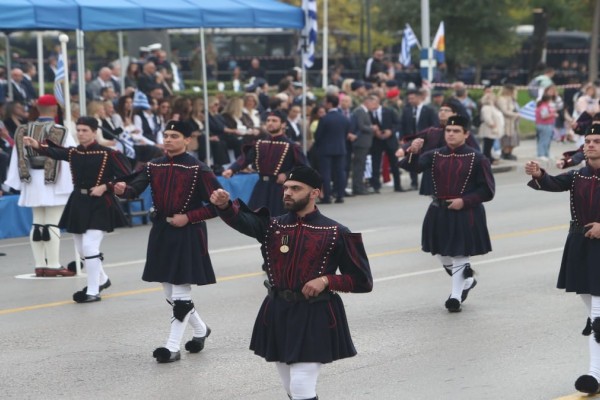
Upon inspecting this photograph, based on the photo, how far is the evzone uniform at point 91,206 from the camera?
1272cm

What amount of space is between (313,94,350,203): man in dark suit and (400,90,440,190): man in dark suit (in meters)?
2.10

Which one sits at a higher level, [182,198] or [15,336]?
[182,198]

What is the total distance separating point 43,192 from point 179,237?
480cm

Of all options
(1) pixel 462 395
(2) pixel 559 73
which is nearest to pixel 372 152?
(1) pixel 462 395

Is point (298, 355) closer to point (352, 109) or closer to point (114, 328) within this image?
point (114, 328)

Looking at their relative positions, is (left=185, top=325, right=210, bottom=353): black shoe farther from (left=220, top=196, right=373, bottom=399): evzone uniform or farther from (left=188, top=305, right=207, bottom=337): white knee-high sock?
(left=220, top=196, right=373, bottom=399): evzone uniform

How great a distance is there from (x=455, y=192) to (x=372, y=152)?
11491 millimetres

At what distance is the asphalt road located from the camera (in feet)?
30.4

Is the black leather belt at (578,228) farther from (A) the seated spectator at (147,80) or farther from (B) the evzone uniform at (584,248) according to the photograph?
(A) the seated spectator at (147,80)

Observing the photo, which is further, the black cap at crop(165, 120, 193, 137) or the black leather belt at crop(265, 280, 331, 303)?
the black cap at crop(165, 120, 193, 137)

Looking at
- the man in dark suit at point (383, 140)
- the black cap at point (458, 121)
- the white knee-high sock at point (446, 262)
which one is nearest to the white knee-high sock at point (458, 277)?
the white knee-high sock at point (446, 262)

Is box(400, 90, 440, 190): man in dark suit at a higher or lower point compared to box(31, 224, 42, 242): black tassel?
higher

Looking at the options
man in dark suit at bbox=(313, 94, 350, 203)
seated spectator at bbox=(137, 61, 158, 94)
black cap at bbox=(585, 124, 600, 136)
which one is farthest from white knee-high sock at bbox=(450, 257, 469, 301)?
seated spectator at bbox=(137, 61, 158, 94)

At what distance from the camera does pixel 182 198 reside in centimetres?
1024
